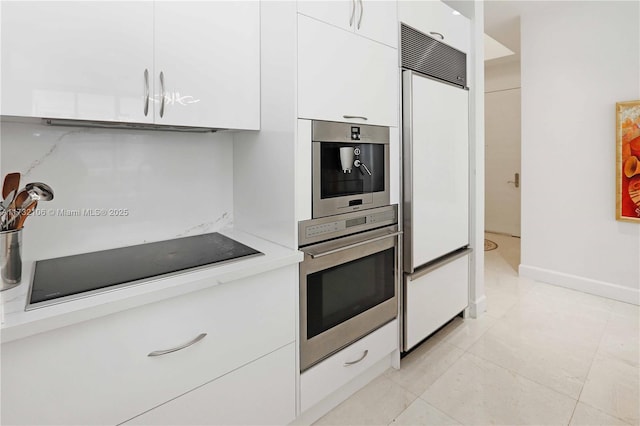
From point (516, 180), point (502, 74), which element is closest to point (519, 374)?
point (516, 180)

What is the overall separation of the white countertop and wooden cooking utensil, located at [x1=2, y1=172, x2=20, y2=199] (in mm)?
292

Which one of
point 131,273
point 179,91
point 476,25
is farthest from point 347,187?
point 476,25

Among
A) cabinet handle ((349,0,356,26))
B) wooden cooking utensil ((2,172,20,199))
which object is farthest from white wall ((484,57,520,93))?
wooden cooking utensil ((2,172,20,199))

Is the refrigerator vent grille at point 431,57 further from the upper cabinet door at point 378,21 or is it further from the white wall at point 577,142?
the white wall at point 577,142

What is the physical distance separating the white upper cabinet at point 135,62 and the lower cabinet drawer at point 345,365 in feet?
A: 3.89

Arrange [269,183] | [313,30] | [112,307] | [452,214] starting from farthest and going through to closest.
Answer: [452,214] → [269,183] → [313,30] → [112,307]

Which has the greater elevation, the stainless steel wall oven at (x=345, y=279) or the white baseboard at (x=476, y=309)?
the stainless steel wall oven at (x=345, y=279)

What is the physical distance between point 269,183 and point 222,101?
16.3 inches

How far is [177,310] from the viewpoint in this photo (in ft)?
3.74

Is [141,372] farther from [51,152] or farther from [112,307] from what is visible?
[51,152]

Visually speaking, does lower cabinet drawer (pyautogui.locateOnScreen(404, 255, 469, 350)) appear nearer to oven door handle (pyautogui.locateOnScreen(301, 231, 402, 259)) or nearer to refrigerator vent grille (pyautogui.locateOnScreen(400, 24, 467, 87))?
oven door handle (pyautogui.locateOnScreen(301, 231, 402, 259))

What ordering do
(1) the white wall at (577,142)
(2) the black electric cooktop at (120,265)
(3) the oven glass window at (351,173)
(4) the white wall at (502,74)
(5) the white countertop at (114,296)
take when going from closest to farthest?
(5) the white countertop at (114,296)
(2) the black electric cooktop at (120,265)
(3) the oven glass window at (351,173)
(1) the white wall at (577,142)
(4) the white wall at (502,74)

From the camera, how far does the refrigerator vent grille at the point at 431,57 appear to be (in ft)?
6.29

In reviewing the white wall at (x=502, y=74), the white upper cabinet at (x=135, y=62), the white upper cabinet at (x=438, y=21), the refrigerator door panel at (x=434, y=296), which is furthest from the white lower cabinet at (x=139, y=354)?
the white wall at (x=502, y=74)
